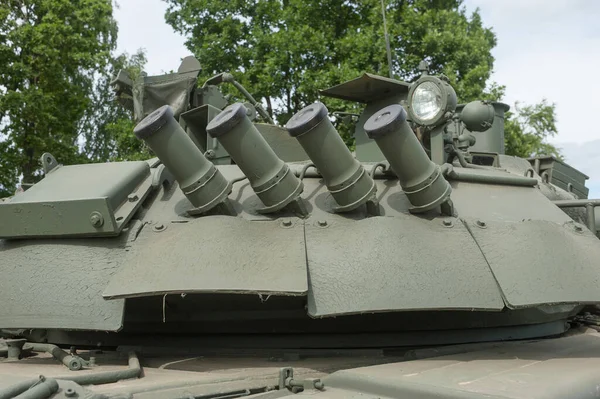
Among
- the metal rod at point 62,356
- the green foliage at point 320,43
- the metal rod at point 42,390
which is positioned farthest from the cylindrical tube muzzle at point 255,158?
the green foliage at point 320,43

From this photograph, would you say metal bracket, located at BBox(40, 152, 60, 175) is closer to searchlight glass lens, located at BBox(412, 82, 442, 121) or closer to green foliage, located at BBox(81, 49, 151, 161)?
searchlight glass lens, located at BBox(412, 82, 442, 121)

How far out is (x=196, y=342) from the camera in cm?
479


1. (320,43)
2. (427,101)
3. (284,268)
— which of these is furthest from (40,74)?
(284,268)

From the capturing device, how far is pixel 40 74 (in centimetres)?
1972

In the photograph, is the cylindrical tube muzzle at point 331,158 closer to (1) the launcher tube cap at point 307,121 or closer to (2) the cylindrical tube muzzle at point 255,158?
(1) the launcher tube cap at point 307,121

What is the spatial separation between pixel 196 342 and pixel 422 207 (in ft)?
5.80

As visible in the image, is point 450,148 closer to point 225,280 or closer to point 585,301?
point 585,301

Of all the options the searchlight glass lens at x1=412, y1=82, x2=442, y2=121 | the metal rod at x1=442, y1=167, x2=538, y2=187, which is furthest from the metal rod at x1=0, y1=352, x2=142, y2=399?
the searchlight glass lens at x1=412, y1=82, x2=442, y2=121

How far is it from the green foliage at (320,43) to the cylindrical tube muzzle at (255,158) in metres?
14.6

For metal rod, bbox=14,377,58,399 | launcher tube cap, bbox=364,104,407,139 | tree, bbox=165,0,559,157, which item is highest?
launcher tube cap, bbox=364,104,407,139

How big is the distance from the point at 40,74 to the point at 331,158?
56.3 feet

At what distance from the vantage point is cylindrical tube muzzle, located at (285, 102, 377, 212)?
14.6 ft

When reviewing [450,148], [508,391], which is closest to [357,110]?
[450,148]

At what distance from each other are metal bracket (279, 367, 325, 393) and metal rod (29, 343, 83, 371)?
1.19 m
